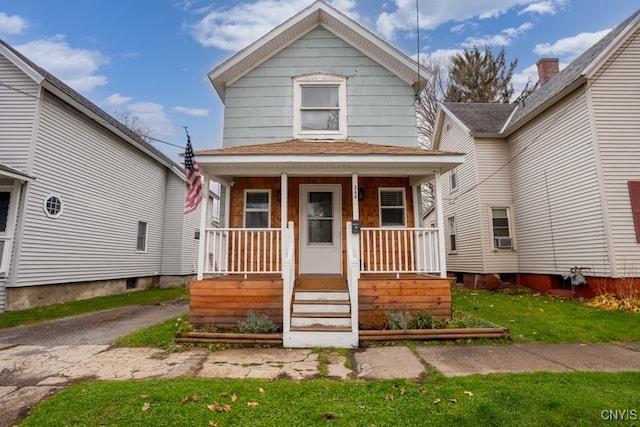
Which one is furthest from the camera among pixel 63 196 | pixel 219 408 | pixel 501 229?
pixel 501 229

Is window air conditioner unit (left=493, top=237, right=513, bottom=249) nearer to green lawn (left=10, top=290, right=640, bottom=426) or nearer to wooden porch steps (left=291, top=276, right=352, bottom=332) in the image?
wooden porch steps (left=291, top=276, right=352, bottom=332)

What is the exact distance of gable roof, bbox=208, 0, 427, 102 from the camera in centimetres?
837

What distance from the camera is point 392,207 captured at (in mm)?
7828

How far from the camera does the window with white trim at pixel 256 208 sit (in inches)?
305

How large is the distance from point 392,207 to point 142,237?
11.6 m

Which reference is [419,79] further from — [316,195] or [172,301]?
[172,301]

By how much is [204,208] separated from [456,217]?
38.7 feet

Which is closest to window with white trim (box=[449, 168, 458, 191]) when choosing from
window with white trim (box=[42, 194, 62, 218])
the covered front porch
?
the covered front porch

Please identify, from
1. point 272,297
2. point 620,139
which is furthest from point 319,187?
point 620,139

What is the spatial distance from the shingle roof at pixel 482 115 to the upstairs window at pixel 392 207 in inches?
279

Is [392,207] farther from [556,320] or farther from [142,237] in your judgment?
[142,237]

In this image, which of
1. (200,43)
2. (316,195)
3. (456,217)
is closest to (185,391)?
(316,195)

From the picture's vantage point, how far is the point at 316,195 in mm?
7859

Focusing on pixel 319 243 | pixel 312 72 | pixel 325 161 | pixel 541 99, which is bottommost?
pixel 319 243
